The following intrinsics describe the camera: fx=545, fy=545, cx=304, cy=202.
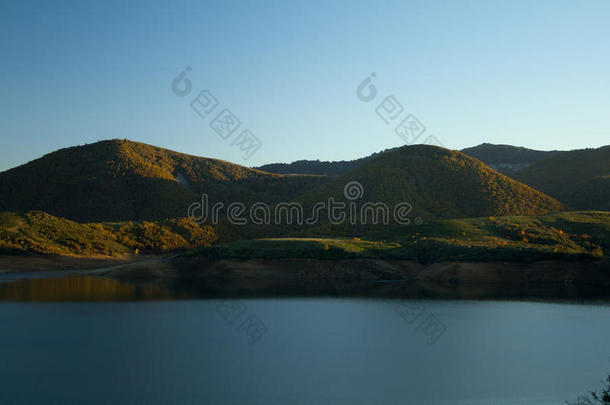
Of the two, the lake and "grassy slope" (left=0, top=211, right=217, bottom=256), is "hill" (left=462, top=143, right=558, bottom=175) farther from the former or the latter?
the lake

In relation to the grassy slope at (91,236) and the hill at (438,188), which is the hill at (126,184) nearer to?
the grassy slope at (91,236)

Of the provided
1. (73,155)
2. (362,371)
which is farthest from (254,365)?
(73,155)

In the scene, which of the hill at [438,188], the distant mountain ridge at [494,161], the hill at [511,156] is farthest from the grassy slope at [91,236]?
the hill at [511,156]

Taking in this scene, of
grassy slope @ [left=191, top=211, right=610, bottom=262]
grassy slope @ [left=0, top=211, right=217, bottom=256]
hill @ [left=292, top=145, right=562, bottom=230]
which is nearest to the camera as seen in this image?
grassy slope @ [left=191, top=211, right=610, bottom=262]

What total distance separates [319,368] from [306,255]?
3641 cm

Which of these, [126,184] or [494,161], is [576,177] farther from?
[126,184]

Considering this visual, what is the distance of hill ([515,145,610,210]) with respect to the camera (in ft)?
343

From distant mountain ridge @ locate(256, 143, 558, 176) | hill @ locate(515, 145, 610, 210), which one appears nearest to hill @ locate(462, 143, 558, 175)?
distant mountain ridge @ locate(256, 143, 558, 176)

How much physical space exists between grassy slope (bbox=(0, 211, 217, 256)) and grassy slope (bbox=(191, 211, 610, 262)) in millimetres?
21675

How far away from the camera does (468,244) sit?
193 ft

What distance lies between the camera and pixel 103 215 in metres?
104

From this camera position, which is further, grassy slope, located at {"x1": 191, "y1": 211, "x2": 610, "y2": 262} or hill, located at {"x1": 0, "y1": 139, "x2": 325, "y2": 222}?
hill, located at {"x1": 0, "y1": 139, "x2": 325, "y2": 222}

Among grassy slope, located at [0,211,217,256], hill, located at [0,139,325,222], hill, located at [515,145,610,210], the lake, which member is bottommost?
hill, located at [515,145,610,210]

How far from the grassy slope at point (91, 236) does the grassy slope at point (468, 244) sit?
21675mm
